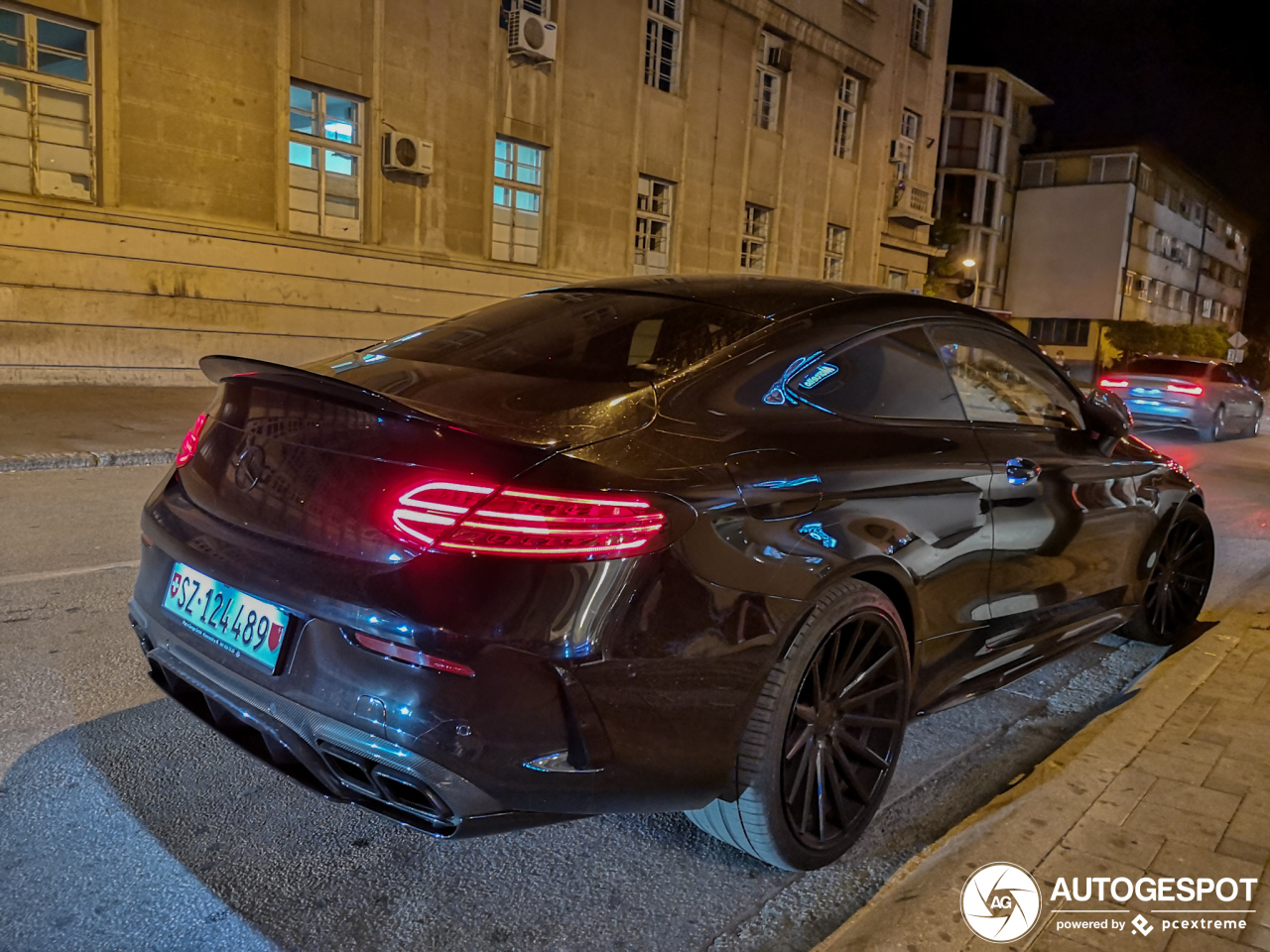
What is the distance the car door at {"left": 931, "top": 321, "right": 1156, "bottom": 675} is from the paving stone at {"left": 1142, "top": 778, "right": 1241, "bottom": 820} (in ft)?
1.94

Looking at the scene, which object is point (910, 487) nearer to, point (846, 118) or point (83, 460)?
point (83, 460)

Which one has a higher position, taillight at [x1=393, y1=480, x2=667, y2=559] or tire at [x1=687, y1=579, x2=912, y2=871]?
taillight at [x1=393, y1=480, x2=667, y2=559]

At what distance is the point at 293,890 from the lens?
7.64 ft

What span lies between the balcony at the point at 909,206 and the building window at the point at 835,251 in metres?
1.88

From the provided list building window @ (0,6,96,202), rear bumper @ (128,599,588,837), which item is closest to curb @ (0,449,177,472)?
building window @ (0,6,96,202)

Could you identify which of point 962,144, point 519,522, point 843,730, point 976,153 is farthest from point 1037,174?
point 519,522

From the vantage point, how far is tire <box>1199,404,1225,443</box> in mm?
17219

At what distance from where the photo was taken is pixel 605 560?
207cm

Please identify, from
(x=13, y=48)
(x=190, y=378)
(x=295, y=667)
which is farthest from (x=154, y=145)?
(x=295, y=667)

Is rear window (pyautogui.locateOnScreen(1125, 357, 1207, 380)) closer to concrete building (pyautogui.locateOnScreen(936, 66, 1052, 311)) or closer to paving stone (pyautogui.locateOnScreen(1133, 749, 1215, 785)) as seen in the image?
paving stone (pyautogui.locateOnScreen(1133, 749, 1215, 785))

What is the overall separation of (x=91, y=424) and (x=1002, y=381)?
866 cm

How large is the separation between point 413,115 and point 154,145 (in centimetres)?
379

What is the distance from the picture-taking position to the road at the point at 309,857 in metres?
2.22

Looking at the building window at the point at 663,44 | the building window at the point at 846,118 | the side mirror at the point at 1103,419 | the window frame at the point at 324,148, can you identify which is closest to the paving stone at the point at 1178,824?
the side mirror at the point at 1103,419
